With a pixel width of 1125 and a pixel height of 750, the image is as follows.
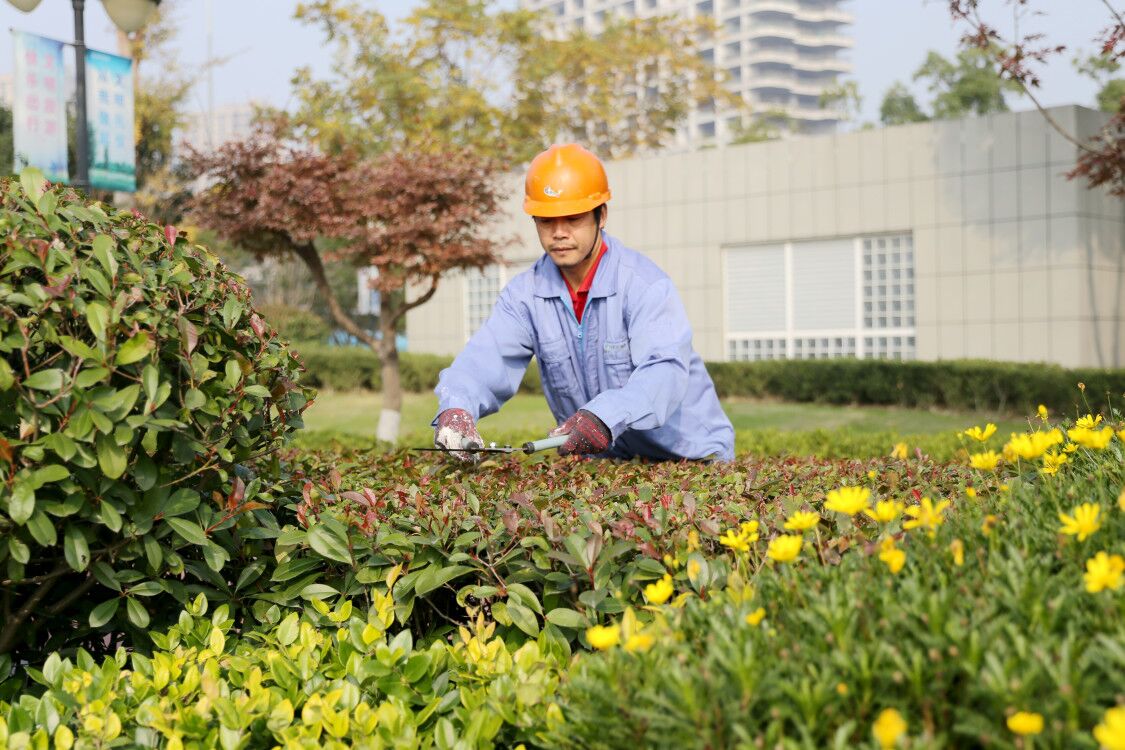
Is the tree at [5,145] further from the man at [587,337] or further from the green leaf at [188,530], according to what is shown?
the green leaf at [188,530]

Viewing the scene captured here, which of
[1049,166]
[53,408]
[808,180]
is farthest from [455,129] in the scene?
[53,408]

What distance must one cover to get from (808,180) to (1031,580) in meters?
16.9

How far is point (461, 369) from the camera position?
13.4 feet

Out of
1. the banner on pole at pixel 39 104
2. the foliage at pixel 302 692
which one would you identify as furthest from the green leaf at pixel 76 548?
the banner on pole at pixel 39 104

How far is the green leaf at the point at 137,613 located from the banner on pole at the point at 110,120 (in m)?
7.77

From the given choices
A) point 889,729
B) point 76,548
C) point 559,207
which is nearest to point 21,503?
point 76,548

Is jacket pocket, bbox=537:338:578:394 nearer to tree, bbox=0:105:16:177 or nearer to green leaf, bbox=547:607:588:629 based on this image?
green leaf, bbox=547:607:588:629

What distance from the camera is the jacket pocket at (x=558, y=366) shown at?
4305 mm

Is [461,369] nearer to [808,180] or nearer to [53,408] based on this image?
[53,408]

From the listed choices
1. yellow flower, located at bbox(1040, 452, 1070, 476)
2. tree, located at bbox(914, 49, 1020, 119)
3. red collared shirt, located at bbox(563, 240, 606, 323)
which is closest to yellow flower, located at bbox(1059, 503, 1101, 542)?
yellow flower, located at bbox(1040, 452, 1070, 476)

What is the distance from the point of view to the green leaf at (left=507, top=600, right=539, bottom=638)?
2.47 meters

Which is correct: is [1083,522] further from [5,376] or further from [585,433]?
[5,376]

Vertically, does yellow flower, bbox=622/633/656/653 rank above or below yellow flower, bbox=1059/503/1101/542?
below

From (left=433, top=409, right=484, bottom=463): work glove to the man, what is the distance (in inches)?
0.4
